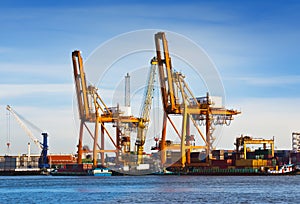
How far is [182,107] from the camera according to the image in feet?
343

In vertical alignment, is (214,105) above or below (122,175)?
above

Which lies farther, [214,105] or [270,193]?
[214,105]

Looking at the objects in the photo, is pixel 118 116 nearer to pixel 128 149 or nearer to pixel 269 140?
pixel 128 149

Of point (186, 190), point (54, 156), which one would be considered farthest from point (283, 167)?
point (54, 156)

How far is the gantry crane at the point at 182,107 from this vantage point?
4141 inches

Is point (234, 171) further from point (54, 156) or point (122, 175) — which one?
point (54, 156)

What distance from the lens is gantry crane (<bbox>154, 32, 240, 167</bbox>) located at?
10519cm

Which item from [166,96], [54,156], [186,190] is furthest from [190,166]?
[54,156]

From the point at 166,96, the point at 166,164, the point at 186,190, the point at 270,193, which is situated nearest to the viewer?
the point at 270,193

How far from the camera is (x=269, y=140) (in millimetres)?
111500

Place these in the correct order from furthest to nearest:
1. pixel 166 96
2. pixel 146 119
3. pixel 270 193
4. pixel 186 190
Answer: pixel 146 119
pixel 166 96
pixel 186 190
pixel 270 193

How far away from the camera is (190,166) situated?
11094cm

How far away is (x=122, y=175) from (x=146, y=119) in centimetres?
1112

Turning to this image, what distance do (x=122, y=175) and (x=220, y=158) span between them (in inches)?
729
